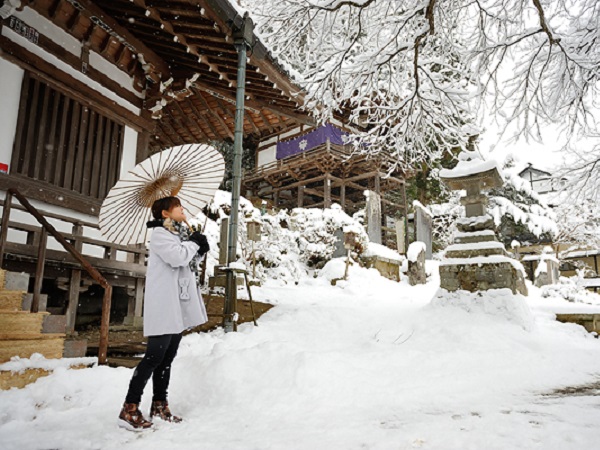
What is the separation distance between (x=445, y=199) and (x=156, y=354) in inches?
989

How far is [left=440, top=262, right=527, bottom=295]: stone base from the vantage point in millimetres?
6727

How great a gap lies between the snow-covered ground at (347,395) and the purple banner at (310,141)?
55.8 ft

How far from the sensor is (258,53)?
6289 millimetres

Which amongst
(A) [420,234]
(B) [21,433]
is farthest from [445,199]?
(B) [21,433]

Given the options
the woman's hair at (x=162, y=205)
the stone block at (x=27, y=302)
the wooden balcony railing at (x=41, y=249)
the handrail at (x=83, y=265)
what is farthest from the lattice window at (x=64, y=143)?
the woman's hair at (x=162, y=205)

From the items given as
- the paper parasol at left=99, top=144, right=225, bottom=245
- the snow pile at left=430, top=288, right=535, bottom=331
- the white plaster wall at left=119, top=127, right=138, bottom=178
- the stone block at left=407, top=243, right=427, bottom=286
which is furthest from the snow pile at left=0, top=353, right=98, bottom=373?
the stone block at left=407, top=243, right=427, bottom=286

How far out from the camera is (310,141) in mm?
22156

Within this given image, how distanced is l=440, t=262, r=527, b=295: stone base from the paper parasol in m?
5.10

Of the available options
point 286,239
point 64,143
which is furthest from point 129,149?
point 286,239

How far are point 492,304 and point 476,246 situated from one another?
121 cm

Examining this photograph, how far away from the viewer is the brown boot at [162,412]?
2.74 metres

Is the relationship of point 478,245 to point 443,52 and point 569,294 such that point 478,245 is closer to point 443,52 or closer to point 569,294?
point 443,52

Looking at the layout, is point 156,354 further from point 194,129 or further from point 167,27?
point 194,129

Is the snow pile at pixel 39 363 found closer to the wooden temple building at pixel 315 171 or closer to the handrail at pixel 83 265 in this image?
the handrail at pixel 83 265
